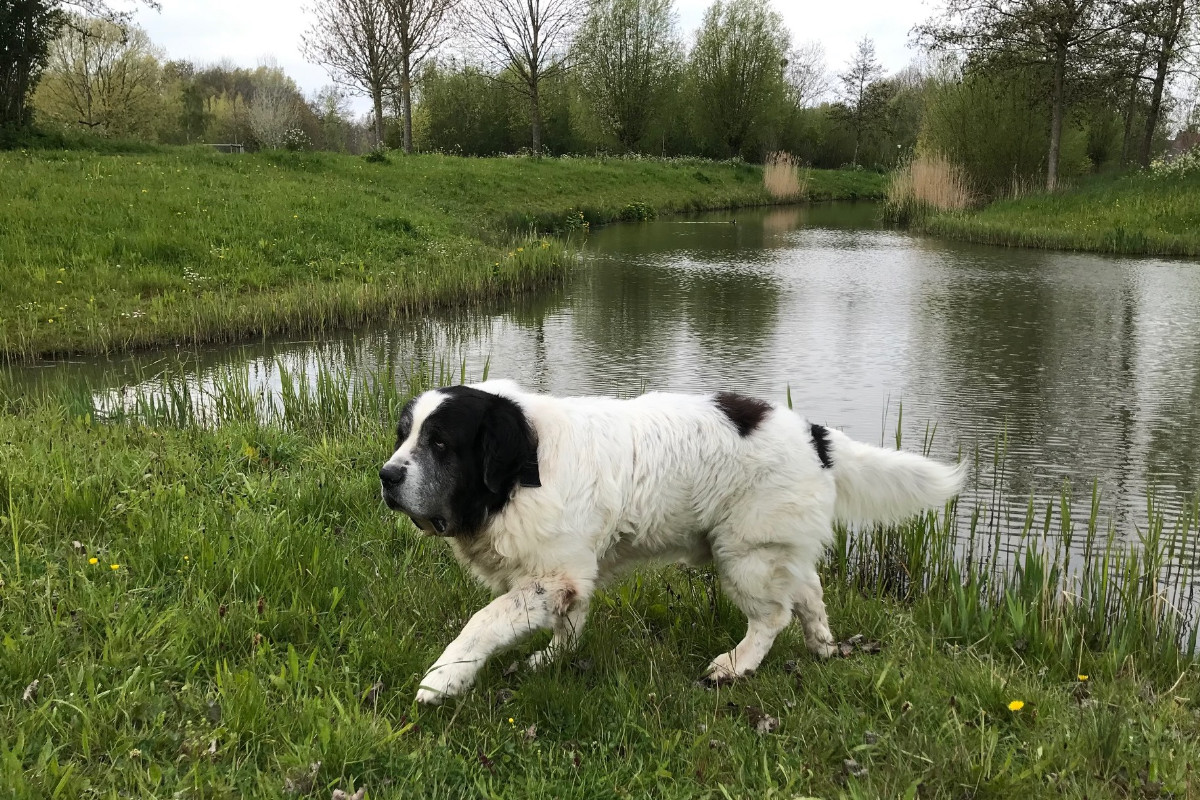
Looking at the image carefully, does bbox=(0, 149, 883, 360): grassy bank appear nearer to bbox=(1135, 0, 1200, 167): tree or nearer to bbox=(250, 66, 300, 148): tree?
bbox=(1135, 0, 1200, 167): tree

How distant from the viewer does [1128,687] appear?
3641 mm

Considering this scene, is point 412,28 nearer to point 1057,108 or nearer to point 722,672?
point 1057,108

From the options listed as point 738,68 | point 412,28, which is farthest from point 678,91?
point 412,28

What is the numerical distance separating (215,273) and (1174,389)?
14446mm

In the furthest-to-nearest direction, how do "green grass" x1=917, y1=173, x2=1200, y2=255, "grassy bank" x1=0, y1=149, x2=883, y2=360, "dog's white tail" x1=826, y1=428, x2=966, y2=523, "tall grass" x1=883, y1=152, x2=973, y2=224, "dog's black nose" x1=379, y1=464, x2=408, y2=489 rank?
"tall grass" x1=883, y1=152, x2=973, y2=224
"green grass" x1=917, y1=173, x2=1200, y2=255
"grassy bank" x1=0, y1=149, x2=883, y2=360
"dog's white tail" x1=826, y1=428, x2=966, y2=523
"dog's black nose" x1=379, y1=464, x2=408, y2=489

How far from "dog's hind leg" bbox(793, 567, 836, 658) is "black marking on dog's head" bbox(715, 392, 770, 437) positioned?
72 cm

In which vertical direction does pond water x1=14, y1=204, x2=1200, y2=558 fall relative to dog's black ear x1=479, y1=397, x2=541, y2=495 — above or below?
below

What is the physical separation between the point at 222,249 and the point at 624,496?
14.5 m

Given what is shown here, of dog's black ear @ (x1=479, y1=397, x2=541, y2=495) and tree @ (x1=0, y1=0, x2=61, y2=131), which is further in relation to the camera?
tree @ (x1=0, y1=0, x2=61, y2=131)

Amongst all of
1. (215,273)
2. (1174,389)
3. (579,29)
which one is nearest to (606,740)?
(1174,389)

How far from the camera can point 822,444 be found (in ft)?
13.5

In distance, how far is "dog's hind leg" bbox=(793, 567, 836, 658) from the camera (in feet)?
13.3

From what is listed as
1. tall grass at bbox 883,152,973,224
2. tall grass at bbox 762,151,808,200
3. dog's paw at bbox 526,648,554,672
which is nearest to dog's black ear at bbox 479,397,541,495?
dog's paw at bbox 526,648,554,672

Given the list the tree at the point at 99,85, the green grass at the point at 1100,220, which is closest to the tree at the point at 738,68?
the green grass at the point at 1100,220
